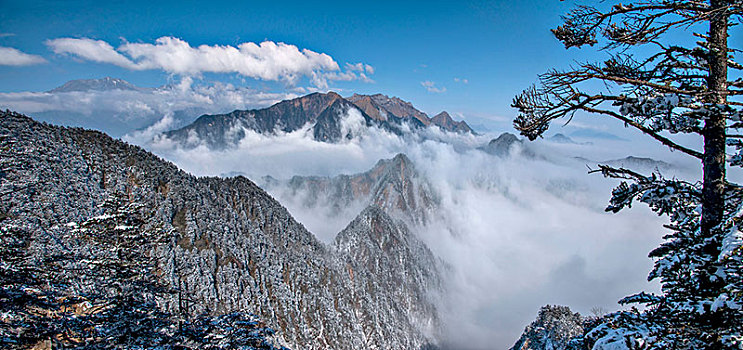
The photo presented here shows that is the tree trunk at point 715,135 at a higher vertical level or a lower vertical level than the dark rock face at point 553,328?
higher

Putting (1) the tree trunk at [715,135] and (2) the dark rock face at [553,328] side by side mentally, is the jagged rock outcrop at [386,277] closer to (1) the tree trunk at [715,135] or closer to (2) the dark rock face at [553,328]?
(2) the dark rock face at [553,328]

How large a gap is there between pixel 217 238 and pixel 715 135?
74.2 m

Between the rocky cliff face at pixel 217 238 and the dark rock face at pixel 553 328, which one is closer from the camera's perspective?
the dark rock face at pixel 553 328

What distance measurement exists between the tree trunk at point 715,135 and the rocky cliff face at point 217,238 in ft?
115

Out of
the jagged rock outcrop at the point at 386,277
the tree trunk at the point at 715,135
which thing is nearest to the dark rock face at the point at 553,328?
the tree trunk at the point at 715,135

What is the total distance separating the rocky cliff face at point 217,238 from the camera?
45081mm

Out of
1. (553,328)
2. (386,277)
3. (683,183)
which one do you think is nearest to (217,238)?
(553,328)

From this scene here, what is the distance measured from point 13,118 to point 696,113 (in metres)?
74.7

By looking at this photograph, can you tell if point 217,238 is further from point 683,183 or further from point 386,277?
point 386,277

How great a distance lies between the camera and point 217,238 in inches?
2704

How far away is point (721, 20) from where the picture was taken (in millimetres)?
5758

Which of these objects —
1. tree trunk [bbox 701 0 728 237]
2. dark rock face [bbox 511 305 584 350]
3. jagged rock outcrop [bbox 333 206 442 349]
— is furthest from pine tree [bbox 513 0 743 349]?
jagged rock outcrop [bbox 333 206 442 349]

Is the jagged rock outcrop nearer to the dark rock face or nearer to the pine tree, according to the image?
the dark rock face

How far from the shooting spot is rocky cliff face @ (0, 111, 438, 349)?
1775 inches
